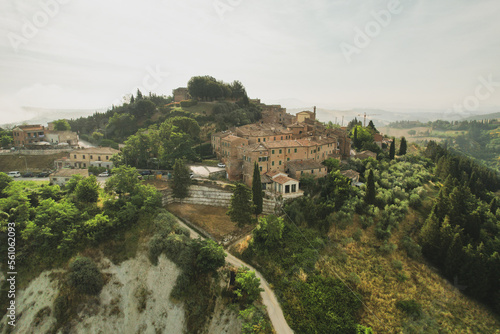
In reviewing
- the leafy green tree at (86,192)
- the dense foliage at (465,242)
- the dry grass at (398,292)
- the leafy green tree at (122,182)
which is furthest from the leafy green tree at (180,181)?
the dense foliage at (465,242)

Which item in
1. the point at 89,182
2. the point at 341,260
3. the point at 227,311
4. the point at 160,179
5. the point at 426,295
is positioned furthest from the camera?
the point at 160,179

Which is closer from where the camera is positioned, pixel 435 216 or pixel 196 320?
pixel 196 320

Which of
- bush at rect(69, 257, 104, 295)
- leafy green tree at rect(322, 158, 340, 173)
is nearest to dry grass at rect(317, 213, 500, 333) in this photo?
leafy green tree at rect(322, 158, 340, 173)

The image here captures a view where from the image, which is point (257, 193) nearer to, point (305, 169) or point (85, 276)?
point (305, 169)

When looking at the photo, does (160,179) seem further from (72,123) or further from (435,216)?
(72,123)

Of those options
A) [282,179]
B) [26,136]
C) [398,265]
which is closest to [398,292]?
[398,265]

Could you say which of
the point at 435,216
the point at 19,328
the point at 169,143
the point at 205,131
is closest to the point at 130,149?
the point at 169,143

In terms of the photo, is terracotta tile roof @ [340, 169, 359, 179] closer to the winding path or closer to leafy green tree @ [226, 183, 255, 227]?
leafy green tree @ [226, 183, 255, 227]

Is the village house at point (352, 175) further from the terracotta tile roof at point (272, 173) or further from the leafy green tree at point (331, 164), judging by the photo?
the terracotta tile roof at point (272, 173)
